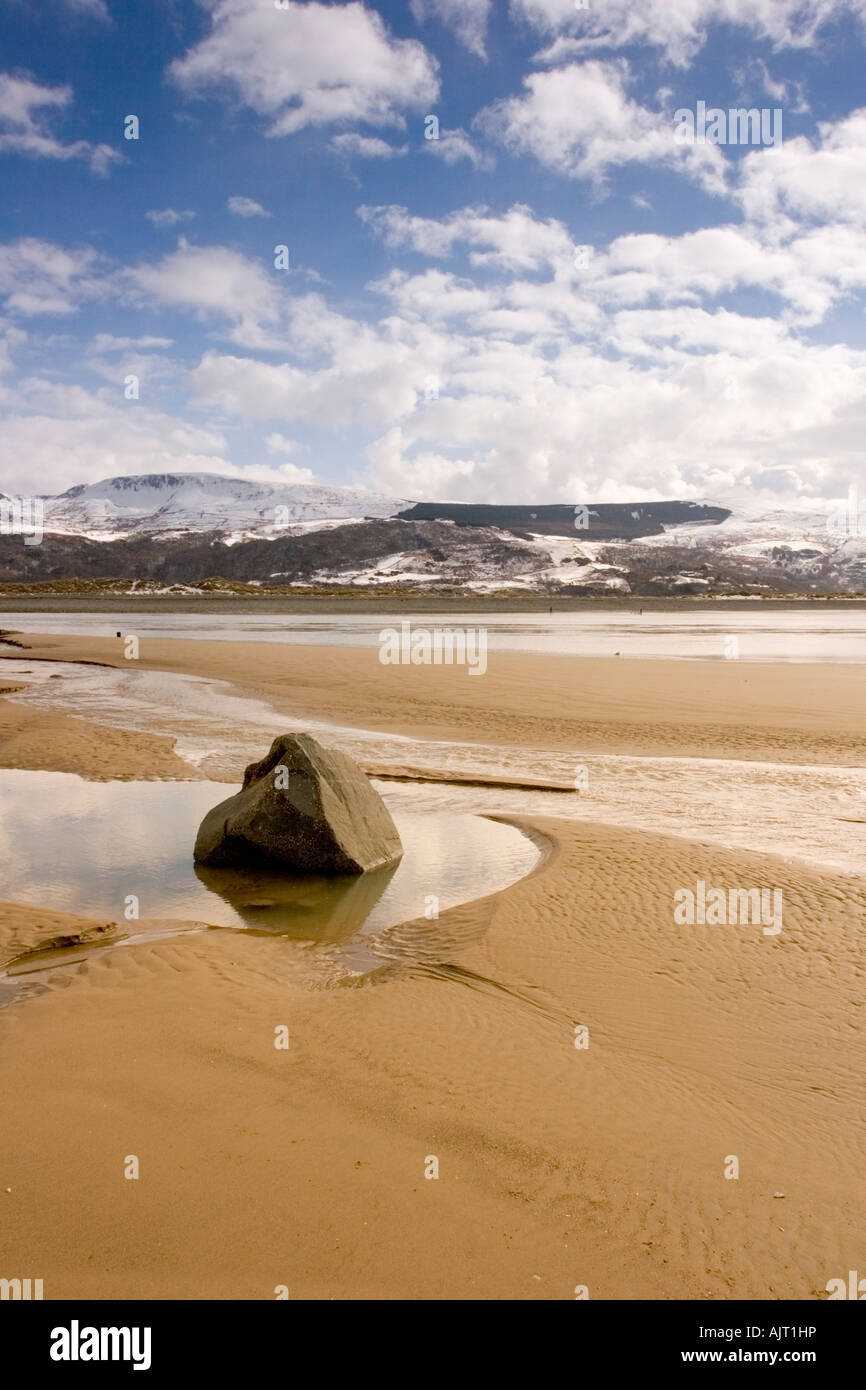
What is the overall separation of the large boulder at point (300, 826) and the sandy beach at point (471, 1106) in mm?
1939

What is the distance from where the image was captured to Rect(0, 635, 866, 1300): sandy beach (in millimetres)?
4023

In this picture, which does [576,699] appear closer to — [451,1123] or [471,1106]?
[471,1106]

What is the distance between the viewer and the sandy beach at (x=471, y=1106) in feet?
13.2

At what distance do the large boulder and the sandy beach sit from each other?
1939 millimetres

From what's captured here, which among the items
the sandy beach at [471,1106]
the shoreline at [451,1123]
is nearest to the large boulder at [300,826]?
the sandy beach at [471,1106]

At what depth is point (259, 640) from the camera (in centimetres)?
4544

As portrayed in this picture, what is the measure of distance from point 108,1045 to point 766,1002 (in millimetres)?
4696

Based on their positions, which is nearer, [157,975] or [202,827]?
[157,975]
